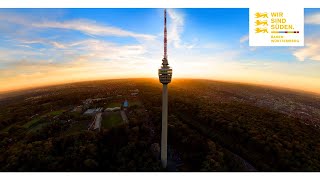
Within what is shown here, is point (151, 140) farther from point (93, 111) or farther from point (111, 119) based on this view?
point (93, 111)

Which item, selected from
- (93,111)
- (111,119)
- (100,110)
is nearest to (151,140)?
(111,119)

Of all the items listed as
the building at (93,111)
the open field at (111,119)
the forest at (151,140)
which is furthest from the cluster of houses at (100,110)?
the forest at (151,140)

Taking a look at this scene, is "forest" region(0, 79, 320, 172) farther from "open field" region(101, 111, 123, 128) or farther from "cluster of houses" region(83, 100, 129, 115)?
"open field" region(101, 111, 123, 128)

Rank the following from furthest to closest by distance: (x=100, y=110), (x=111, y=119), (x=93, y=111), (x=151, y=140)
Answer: (x=100, y=110)
(x=93, y=111)
(x=111, y=119)
(x=151, y=140)

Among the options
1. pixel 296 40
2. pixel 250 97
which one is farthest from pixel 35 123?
pixel 250 97

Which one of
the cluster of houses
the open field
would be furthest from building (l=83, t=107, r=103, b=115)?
the open field

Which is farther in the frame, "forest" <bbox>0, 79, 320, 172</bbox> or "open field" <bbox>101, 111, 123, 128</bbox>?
"open field" <bbox>101, 111, 123, 128</bbox>

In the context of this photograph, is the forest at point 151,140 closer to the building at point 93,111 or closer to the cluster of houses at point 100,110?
the cluster of houses at point 100,110

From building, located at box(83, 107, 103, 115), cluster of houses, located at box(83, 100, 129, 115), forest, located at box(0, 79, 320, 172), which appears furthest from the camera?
cluster of houses, located at box(83, 100, 129, 115)

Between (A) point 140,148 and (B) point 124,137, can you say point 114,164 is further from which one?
(B) point 124,137
